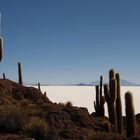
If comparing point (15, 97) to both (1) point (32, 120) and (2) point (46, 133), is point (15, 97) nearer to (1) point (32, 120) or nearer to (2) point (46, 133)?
(1) point (32, 120)

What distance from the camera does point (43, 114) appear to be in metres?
18.6

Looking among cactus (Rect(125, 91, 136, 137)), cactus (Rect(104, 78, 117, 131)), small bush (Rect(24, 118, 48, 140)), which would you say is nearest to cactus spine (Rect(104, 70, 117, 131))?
cactus (Rect(104, 78, 117, 131))

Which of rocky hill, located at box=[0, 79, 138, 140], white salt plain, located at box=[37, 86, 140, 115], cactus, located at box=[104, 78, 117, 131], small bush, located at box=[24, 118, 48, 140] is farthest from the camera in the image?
white salt plain, located at box=[37, 86, 140, 115]

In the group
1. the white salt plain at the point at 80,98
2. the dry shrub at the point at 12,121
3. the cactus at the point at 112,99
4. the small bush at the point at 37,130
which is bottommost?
the small bush at the point at 37,130

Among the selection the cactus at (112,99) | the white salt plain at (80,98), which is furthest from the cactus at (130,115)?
the white salt plain at (80,98)

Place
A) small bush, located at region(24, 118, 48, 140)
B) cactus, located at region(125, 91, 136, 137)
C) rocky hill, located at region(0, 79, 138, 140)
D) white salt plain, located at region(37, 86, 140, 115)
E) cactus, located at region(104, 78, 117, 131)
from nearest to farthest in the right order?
small bush, located at region(24, 118, 48, 140) < rocky hill, located at region(0, 79, 138, 140) < cactus, located at region(125, 91, 136, 137) < cactus, located at region(104, 78, 117, 131) < white salt plain, located at region(37, 86, 140, 115)

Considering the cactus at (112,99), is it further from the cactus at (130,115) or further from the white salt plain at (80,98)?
the white salt plain at (80,98)

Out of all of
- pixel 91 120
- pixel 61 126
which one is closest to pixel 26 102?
pixel 91 120

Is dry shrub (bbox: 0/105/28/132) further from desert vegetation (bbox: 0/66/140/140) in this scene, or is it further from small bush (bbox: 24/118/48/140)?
small bush (bbox: 24/118/48/140)

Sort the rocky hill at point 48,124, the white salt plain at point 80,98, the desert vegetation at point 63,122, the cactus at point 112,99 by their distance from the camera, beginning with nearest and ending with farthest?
the rocky hill at point 48,124 < the desert vegetation at point 63,122 < the cactus at point 112,99 < the white salt plain at point 80,98

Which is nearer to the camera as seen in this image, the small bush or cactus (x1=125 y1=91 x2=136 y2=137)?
the small bush

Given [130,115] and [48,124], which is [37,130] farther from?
[130,115]

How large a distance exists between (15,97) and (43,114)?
7.42m

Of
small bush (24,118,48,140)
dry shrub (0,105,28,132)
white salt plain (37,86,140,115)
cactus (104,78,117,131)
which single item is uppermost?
white salt plain (37,86,140,115)
